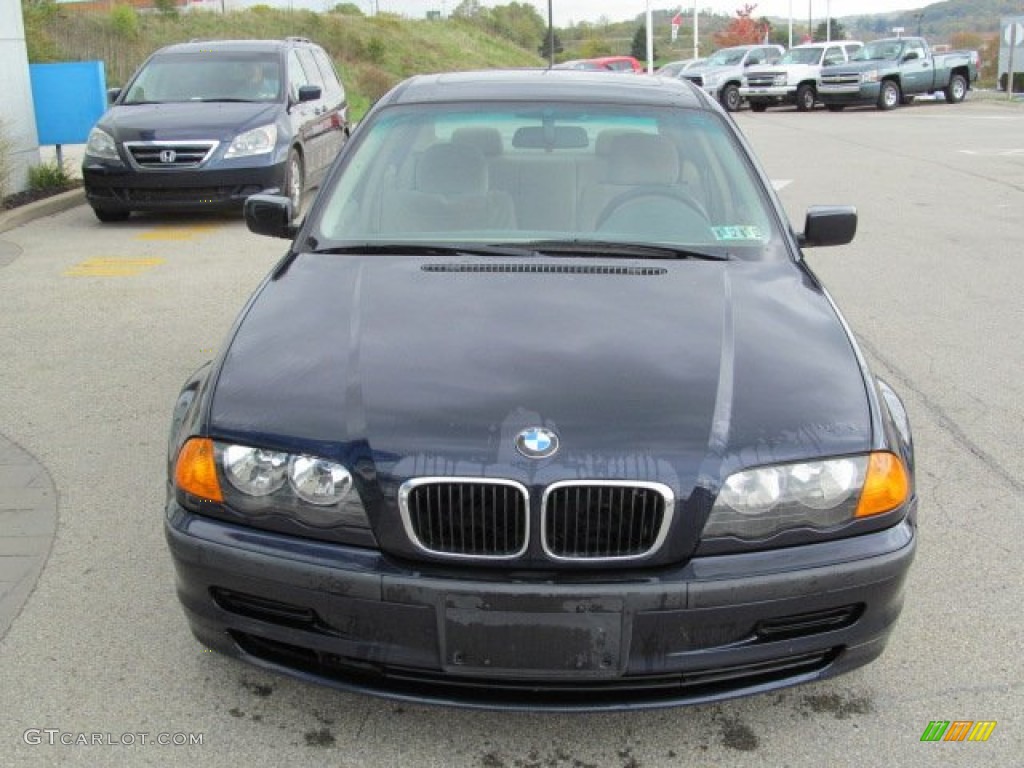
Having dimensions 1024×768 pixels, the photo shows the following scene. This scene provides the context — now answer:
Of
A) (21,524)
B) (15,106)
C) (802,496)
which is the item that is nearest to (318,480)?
(802,496)

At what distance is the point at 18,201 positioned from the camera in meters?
12.1

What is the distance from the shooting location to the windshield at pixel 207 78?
38.8ft

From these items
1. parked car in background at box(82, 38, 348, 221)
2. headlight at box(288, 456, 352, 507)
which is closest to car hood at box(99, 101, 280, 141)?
parked car in background at box(82, 38, 348, 221)

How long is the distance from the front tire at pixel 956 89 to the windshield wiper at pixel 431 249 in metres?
32.1

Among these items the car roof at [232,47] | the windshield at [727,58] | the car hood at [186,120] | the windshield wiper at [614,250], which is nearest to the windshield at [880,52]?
the windshield at [727,58]

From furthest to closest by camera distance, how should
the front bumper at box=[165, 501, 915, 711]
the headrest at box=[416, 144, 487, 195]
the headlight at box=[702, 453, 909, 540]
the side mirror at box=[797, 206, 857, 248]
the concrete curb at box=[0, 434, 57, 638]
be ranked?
the side mirror at box=[797, 206, 857, 248] → the headrest at box=[416, 144, 487, 195] → the concrete curb at box=[0, 434, 57, 638] → the headlight at box=[702, 453, 909, 540] → the front bumper at box=[165, 501, 915, 711]

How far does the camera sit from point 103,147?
35.6 ft

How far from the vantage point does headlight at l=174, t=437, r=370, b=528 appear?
2.79 metres

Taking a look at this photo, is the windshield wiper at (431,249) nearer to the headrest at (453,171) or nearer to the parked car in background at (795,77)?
the headrest at (453,171)

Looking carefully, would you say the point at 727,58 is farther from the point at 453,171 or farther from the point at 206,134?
the point at 453,171

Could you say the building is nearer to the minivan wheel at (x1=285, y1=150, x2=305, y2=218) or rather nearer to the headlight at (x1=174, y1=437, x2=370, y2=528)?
the minivan wheel at (x1=285, y1=150, x2=305, y2=218)

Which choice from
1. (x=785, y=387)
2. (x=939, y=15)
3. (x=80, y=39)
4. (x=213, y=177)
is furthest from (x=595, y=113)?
(x=939, y=15)

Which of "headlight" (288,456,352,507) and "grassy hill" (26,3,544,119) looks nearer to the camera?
"headlight" (288,456,352,507)

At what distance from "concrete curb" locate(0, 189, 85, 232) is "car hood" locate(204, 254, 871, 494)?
28.0 ft
